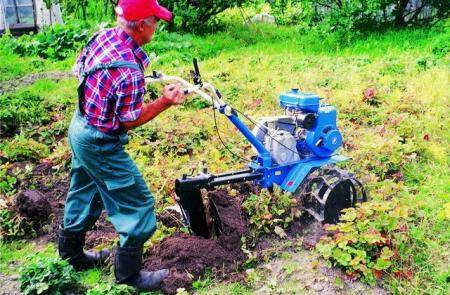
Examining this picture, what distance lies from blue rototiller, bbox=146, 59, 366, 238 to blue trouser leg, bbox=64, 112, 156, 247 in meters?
0.66

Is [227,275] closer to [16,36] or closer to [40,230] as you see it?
[40,230]

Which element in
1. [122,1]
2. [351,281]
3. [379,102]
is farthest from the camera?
[379,102]

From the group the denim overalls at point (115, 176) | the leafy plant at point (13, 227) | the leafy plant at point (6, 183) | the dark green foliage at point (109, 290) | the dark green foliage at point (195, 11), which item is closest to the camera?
the denim overalls at point (115, 176)

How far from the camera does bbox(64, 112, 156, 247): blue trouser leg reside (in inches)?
135

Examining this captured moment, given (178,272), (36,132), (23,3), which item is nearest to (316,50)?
(36,132)

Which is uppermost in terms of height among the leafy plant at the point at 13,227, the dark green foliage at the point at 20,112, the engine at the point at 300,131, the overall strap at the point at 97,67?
the overall strap at the point at 97,67

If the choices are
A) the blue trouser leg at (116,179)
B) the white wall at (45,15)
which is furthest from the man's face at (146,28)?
the white wall at (45,15)

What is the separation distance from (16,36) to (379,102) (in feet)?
27.6

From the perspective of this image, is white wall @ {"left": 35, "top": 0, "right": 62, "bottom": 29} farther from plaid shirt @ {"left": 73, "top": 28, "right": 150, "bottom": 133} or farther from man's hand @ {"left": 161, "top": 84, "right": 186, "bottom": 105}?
man's hand @ {"left": 161, "top": 84, "right": 186, "bottom": 105}

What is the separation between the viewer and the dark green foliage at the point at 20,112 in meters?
6.64

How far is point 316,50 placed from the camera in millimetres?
10484

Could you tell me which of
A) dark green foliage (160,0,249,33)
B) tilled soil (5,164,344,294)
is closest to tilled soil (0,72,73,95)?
dark green foliage (160,0,249,33)

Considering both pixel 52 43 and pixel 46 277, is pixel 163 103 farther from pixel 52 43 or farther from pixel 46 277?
pixel 52 43

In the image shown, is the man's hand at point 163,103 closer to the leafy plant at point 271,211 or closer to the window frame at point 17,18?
the leafy plant at point 271,211
